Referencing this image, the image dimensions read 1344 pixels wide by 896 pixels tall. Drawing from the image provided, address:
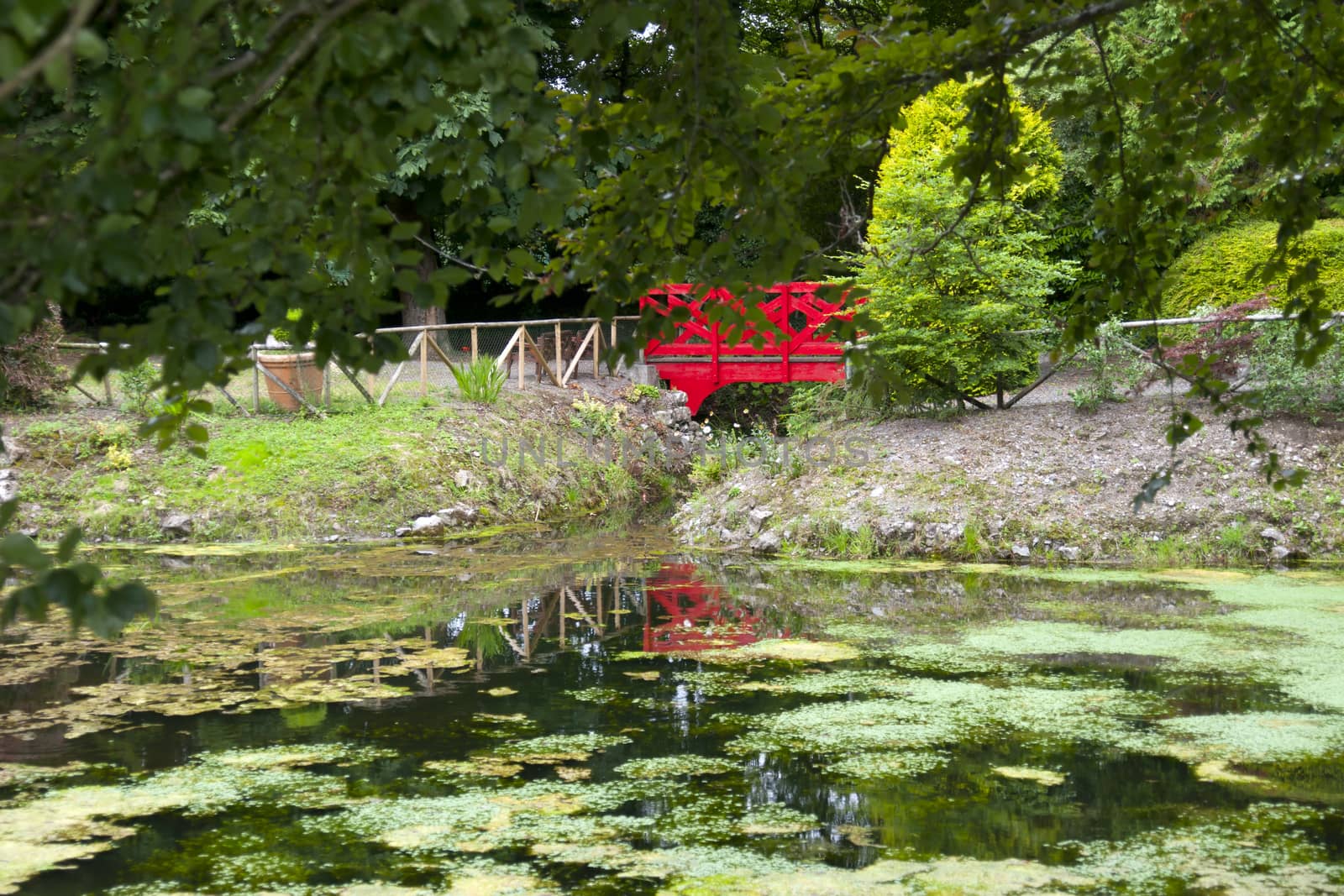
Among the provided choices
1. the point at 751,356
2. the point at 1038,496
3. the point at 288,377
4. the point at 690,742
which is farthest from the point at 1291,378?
the point at 288,377

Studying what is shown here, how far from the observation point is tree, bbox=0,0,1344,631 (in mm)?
1831

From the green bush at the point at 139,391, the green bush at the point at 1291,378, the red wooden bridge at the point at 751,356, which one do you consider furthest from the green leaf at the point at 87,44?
the red wooden bridge at the point at 751,356

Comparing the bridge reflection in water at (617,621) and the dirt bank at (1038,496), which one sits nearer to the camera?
the bridge reflection in water at (617,621)

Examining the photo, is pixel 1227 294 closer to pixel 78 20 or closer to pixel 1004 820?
pixel 1004 820

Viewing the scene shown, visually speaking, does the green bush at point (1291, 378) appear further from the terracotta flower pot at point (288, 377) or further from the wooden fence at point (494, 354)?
the terracotta flower pot at point (288, 377)

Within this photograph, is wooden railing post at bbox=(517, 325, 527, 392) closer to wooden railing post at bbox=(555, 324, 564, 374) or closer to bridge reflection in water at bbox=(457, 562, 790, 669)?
wooden railing post at bbox=(555, 324, 564, 374)

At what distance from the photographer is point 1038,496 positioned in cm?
1000

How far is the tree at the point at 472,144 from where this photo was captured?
6.01 ft

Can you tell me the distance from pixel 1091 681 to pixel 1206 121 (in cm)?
300

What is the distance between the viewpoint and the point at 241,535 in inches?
425

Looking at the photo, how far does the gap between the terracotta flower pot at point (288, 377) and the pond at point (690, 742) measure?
5153 mm

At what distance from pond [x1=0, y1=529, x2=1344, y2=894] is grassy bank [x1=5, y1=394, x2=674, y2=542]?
2990mm

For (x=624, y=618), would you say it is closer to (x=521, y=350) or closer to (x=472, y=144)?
(x=472, y=144)

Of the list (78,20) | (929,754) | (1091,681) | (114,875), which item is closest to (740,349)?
(1091,681)
